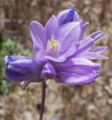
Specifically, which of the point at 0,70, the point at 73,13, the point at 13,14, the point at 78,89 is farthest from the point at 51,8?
the point at 73,13

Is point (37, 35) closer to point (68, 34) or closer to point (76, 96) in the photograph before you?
point (68, 34)

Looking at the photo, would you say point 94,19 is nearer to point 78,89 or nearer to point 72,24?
point 78,89

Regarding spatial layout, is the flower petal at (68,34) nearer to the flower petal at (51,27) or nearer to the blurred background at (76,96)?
the flower petal at (51,27)

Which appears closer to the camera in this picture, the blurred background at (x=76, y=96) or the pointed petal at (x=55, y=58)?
the pointed petal at (x=55, y=58)

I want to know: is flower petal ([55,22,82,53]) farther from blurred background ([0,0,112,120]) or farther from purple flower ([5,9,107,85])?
blurred background ([0,0,112,120])

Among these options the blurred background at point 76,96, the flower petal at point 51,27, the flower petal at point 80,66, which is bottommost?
the blurred background at point 76,96

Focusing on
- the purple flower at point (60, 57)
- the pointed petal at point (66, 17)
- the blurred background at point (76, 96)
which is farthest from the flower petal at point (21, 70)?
the blurred background at point (76, 96)

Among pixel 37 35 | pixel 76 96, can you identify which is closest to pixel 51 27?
pixel 37 35
